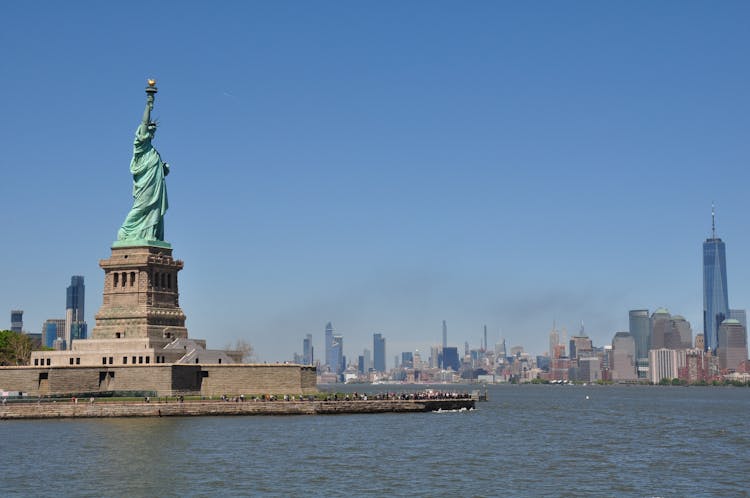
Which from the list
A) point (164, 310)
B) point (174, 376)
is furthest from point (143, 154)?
point (174, 376)

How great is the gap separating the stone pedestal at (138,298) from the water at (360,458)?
20.1 metres

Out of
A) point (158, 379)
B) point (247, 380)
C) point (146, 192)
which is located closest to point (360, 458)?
point (158, 379)

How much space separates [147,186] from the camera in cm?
12475

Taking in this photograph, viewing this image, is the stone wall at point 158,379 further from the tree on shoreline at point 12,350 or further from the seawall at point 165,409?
the tree on shoreline at point 12,350

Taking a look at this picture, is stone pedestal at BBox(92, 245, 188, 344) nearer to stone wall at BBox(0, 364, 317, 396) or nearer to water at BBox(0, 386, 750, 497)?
stone wall at BBox(0, 364, 317, 396)

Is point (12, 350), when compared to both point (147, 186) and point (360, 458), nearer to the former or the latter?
point (147, 186)

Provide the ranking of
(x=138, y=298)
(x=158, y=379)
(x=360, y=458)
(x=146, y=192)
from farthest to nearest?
(x=146, y=192) → (x=138, y=298) → (x=158, y=379) → (x=360, y=458)

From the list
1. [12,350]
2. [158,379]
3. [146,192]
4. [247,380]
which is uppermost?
[146,192]

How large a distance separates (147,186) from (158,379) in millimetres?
25227

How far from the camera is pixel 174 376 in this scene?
111125 mm

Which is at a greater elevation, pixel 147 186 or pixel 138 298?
pixel 147 186

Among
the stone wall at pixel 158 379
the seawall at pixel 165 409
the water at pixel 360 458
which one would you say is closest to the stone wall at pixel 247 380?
the stone wall at pixel 158 379

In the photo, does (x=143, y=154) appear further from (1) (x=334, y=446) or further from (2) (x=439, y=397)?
(1) (x=334, y=446)

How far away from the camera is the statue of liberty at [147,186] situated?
12375 centimetres
